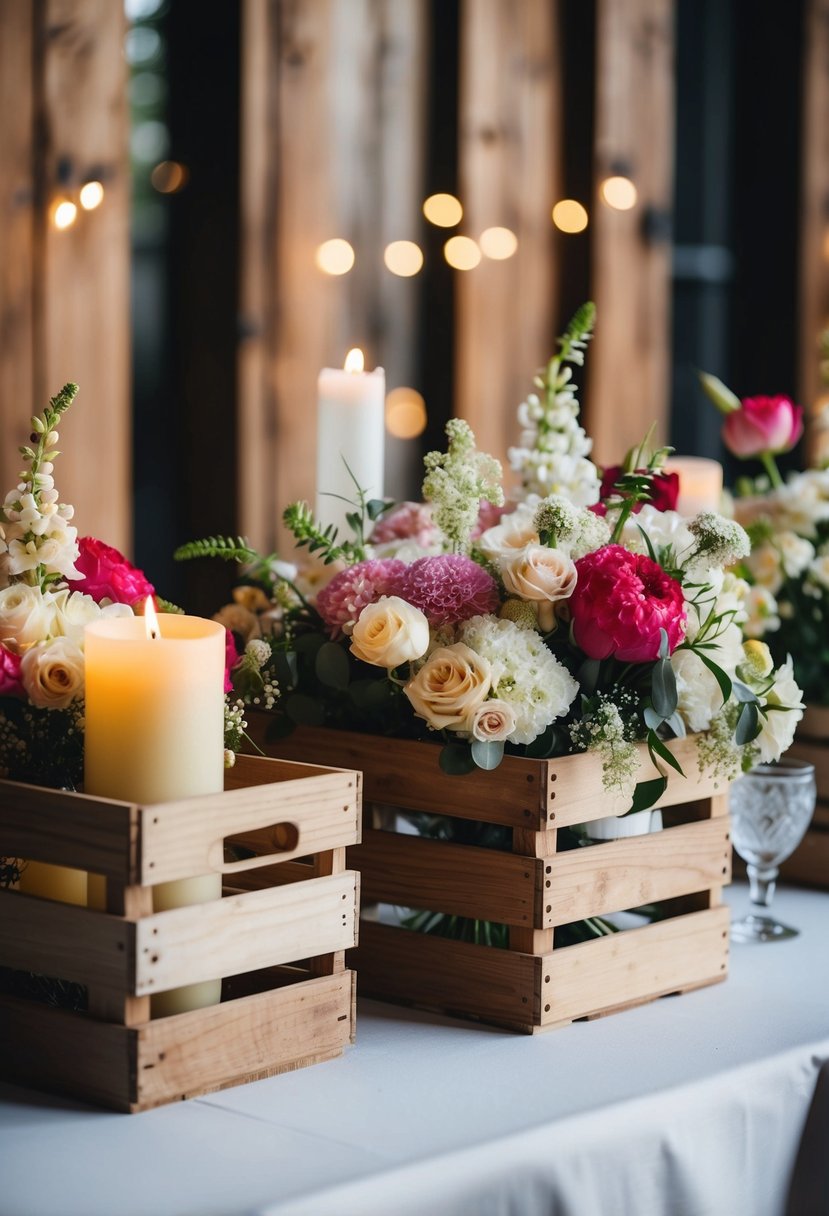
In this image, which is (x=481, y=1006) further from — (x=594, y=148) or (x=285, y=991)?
(x=594, y=148)

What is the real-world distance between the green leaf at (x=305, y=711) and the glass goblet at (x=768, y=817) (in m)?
0.40

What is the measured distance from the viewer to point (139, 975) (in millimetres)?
873

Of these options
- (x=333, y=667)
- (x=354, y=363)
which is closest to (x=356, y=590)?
(x=333, y=667)

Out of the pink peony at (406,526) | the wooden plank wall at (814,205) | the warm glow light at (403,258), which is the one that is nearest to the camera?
the pink peony at (406,526)

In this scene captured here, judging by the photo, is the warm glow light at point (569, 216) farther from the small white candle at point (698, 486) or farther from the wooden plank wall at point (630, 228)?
the small white candle at point (698, 486)

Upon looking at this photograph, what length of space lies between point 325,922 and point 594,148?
7.07 feet

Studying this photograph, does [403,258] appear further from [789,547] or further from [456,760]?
[456,760]

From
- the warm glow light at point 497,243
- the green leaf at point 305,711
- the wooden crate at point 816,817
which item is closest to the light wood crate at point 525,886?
the green leaf at point 305,711

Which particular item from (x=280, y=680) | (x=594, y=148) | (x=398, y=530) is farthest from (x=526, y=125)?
(x=280, y=680)

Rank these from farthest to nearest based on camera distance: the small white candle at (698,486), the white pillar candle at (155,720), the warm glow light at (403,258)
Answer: the warm glow light at (403,258) < the small white candle at (698,486) < the white pillar candle at (155,720)

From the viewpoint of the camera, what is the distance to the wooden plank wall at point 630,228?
2.83m

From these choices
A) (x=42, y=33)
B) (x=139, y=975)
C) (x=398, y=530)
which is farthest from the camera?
(x=42, y=33)

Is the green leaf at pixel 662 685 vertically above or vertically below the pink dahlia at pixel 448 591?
below

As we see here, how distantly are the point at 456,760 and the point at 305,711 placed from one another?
15 centimetres
